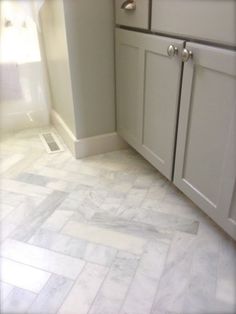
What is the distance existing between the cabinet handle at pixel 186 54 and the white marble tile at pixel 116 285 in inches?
27.1

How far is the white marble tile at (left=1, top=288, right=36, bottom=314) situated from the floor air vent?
3.03ft

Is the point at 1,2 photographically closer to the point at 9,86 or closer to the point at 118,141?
the point at 9,86

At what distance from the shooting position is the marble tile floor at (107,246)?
2.84ft

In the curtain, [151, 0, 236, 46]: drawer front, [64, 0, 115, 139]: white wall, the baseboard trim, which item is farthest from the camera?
the baseboard trim

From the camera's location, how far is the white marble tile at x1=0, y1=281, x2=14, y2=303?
876mm

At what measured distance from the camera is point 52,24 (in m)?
1.52

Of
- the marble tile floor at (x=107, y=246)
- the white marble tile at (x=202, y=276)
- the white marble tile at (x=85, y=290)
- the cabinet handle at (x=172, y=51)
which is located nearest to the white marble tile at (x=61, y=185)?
the marble tile floor at (x=107, y=246)

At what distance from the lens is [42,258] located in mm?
1004

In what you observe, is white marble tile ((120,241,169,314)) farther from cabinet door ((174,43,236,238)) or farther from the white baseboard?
the white baseboard

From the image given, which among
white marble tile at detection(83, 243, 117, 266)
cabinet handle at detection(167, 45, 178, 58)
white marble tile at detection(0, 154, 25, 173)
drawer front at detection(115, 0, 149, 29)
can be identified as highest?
drawer front at detection(115, 0, 149, 29)

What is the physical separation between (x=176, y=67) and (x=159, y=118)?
0.24 m

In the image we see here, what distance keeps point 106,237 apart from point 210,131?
54cm

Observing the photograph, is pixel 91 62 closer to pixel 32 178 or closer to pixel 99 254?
pixel 32 178

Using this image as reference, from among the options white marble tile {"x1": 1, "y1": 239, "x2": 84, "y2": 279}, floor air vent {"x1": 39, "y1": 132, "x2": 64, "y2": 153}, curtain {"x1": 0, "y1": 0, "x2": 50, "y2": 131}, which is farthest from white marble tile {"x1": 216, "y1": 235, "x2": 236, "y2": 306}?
curtain {"x1": 0, "y1": 0, "x2": 50, "y2": 131}
